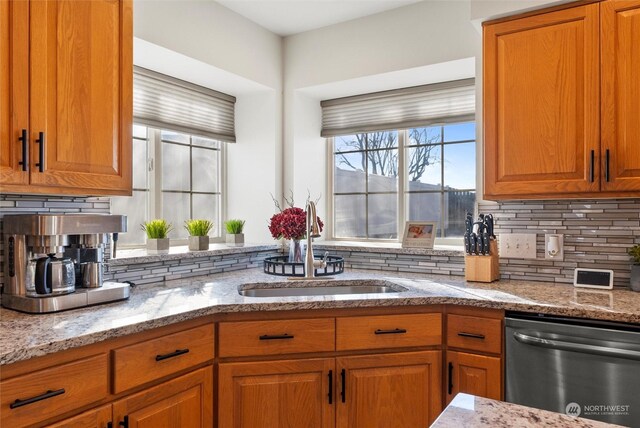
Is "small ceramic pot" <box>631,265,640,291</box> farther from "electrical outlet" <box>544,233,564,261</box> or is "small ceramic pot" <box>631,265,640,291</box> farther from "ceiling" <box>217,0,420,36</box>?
"ceiling" <box>217,0,420,36</box>

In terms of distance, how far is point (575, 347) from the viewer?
164 centimetres

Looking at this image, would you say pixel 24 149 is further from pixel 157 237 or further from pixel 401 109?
pixel 401 109

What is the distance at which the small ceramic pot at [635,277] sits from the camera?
1.98 meters

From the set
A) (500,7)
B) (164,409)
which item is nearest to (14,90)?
(164,409)

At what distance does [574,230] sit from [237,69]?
2105mm

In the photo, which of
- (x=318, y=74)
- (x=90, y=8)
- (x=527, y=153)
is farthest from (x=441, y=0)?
(x=90, y=8)

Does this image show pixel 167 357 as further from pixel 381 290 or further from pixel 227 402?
pixel 381 290

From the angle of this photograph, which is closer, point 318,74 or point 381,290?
point 381,290

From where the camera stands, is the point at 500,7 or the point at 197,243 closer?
the point at 500,7

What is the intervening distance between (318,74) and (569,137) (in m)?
1.61

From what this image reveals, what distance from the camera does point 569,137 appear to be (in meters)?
1.97

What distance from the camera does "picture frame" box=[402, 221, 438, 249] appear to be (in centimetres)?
270

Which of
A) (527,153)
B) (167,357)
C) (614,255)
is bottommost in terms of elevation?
(167,357)

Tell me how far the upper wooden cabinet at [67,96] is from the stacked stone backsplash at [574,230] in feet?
6.09
